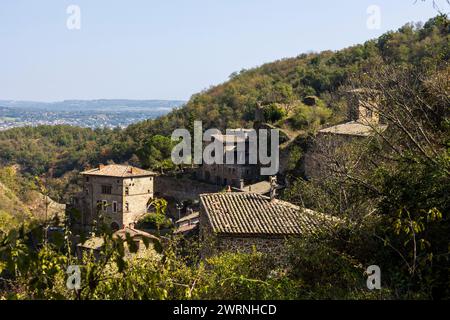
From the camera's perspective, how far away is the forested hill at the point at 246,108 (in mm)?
49312

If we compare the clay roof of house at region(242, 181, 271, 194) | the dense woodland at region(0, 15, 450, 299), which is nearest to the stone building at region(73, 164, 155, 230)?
the clay roof of house at region(242, 181, 271, 194)

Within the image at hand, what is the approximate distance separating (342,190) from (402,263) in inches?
137

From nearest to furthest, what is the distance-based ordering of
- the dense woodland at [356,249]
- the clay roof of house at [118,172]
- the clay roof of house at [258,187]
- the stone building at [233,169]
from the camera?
1. the dense woodland at [356,249]
2. the clay roof of house at [258,187]
3. the stone building at [233,169]
4. the clay roof of house at [118,172]

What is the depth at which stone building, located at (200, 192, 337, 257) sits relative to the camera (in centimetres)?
1394

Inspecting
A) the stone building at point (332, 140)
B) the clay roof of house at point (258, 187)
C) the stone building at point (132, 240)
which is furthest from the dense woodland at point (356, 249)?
the clay roof of house at point (258, 187)

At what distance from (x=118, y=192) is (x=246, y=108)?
28.6 m

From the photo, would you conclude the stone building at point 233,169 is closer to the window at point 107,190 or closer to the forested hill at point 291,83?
the forested hill at point 291,83

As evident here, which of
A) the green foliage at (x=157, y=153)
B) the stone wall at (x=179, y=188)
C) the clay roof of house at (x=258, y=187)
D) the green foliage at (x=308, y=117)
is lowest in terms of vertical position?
the stone wall at (x=179, y=188)

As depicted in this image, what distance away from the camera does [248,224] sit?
1446cm

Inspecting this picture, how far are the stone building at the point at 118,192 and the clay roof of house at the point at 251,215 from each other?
1242 inches

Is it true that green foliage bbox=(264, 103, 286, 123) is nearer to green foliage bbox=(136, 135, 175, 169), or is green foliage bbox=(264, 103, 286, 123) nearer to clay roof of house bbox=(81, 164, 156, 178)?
clay roof of house bbox=(81, 164, 156, 178)

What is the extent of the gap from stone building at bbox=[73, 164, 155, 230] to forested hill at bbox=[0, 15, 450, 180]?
472 centimetres

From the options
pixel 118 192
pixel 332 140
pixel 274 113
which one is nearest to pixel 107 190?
pixel 118 192

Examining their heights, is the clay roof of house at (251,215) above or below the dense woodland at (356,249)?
below
